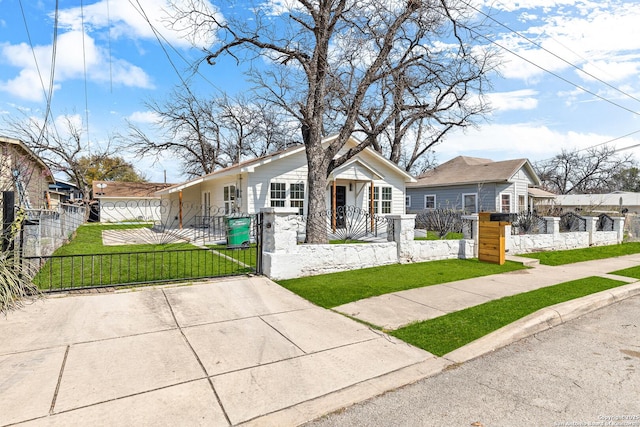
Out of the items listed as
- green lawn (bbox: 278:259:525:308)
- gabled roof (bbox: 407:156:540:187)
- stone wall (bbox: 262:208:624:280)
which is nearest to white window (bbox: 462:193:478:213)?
gabled roof (bbox: 407:156:540:187)

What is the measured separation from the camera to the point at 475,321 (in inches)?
195

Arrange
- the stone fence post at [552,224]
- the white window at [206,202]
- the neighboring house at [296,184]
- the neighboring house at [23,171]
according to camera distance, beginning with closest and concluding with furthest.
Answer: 1. the neighboring house at [23,171]
2. the stone fence post at [552,224]
3. the neighboring house at [296,184]
4. the white window at [206,202]

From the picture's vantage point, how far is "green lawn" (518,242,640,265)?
428 inches

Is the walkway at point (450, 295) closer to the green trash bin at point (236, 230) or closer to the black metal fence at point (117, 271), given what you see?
the black metal fence at point (117, 271)

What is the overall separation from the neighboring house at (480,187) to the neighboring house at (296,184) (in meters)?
5.77

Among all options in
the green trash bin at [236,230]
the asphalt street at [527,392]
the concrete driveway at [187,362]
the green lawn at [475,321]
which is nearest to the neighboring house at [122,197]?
the green trash bin at [236,230]

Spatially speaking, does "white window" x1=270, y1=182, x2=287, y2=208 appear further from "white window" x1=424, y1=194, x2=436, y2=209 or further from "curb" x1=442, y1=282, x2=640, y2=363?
"white window" x1=424, y1=194, x2=436, y2=209

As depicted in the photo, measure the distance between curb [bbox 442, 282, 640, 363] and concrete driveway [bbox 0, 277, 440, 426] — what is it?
1.62 feet

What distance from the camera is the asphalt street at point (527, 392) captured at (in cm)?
285

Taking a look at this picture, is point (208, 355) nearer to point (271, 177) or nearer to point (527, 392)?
point (527, 392)

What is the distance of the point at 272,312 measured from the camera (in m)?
5.39

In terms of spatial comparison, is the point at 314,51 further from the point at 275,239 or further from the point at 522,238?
the point at 522,238

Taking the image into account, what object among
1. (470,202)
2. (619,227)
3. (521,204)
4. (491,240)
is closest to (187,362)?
(491,240)

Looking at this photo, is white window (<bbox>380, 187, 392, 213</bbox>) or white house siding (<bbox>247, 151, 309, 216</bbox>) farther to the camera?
white window (<bbox>380, 187, 392, 213</bbox>)
